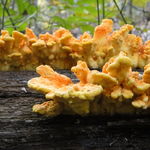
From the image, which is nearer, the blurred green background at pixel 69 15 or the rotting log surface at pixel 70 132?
the rotting log surface at pixel 70 132

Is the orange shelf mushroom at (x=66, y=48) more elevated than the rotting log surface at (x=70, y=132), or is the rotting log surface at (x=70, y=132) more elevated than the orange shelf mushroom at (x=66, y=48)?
the orange shelf mushroom at (x=66, y=48)

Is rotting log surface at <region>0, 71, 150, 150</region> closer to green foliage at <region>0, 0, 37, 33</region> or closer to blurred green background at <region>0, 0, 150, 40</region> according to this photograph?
blurred green background at <region>0, 0, 150, 40</region>

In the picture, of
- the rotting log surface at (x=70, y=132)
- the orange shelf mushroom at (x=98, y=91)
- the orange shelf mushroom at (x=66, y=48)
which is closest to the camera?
the orange shelf mushroom at (x=98, y=91)

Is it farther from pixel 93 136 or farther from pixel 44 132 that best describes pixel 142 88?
pixel 44 132

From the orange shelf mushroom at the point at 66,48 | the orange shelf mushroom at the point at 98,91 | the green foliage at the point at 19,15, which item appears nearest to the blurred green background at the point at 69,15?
the green foliage at the point at 19,15

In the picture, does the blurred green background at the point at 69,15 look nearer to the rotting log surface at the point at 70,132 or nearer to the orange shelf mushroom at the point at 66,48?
the orange shelf mushroom at the point at 66,48

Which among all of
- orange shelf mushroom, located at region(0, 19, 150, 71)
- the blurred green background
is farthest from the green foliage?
orange shelf mushroom, located at region(0, 19, 150, 71)

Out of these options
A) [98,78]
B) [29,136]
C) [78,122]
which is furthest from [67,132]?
[98,78]

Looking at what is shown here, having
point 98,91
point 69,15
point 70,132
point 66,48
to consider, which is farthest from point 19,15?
point 98,91

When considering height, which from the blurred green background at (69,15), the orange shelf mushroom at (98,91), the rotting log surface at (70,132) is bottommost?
the rotting log surface at (70,132)

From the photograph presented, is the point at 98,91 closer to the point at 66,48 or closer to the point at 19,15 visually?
the point at 66,48
